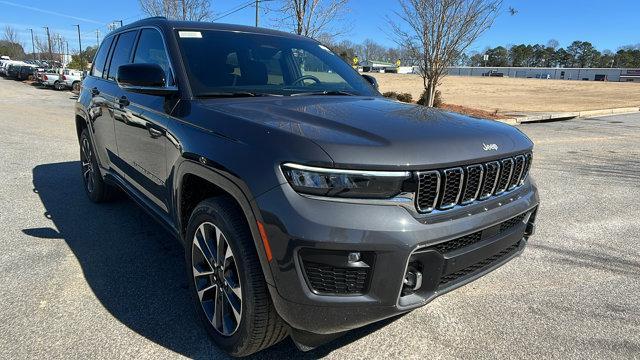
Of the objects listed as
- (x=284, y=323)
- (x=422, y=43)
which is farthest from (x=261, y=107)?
(x=422, y=43)

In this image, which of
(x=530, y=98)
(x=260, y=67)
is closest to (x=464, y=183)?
(x=260, y=67)

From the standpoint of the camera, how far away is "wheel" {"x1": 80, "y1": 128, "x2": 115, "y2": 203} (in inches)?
196

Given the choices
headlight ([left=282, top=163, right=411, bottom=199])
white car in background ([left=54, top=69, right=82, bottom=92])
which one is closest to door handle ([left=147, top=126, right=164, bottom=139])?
headlight ([left=282, top=163, right=411, bottom=199])

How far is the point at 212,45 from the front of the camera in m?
3.28

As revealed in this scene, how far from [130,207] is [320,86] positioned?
9.17 feet

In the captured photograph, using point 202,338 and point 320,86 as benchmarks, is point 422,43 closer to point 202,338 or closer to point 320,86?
point 320,86

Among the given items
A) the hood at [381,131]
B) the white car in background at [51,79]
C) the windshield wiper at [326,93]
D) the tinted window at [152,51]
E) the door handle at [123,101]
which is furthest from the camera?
the white car in background at [51,79]

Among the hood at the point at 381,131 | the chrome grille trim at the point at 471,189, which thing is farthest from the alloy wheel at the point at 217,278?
the chrome grille trim at the point at 471,189

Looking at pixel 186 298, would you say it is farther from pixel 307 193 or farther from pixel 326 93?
pixel 326 93

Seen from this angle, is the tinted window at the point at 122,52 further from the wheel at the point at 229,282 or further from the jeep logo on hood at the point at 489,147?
the jeep logo on hood at the point at 489,147

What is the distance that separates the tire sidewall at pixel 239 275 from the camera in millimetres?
2207

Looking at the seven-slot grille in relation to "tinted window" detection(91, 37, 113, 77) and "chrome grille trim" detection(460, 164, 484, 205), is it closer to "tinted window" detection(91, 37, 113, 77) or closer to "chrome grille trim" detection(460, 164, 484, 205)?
"chrome grille trim" detection(460, 164, 484, 205)

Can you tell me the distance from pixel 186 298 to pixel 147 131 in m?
1.19

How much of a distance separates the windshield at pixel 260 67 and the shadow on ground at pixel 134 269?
1419mm
